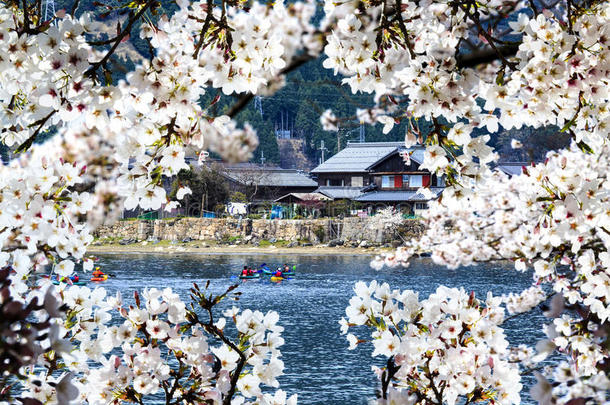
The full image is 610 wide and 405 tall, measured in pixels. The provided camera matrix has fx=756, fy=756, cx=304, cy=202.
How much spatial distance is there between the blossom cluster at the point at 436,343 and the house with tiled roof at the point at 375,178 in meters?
48.3

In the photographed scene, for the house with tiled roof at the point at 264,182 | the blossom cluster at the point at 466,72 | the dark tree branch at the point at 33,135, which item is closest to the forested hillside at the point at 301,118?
the house with tiled roof at the point at 264,182

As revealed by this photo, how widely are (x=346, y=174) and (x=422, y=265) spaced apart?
12.6m

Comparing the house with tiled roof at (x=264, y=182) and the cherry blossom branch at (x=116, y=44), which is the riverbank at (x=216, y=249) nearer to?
the house with tiled roof at (x=264, y=182)

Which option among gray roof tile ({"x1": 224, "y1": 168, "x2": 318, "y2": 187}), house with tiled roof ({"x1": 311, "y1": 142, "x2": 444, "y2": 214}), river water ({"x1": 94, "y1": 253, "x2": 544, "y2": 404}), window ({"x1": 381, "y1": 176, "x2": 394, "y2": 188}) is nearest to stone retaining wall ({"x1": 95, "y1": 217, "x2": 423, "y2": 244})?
house with tiled roof ({"x1": 311, "y1": 142, "x2": 444, "y2": 214})

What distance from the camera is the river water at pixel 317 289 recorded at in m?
19.4

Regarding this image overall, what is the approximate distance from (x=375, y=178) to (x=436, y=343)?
5540cm

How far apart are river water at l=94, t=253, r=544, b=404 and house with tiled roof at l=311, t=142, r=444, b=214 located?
5.05 meters

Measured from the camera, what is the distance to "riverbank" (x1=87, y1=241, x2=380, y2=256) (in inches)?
2232

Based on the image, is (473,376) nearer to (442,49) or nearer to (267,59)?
(442,49)

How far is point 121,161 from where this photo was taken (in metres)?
2.86

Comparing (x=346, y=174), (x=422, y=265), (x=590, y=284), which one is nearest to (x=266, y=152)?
(x=346, y=174)

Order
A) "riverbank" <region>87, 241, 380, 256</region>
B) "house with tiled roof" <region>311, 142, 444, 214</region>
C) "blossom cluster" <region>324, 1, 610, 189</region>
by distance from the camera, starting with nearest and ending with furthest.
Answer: "blossom cluster" <region>324, 1, 610, 189</region> → "house with tiled roof" <region>311, 142, 444, 214</region> → "riverbank" <region>87, 241, 380, 256</region>

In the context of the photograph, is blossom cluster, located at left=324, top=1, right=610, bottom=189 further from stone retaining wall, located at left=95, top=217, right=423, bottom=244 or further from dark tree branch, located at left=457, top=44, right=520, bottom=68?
stone retaining wall, located at left=95, top=217, right=423, bottom=244

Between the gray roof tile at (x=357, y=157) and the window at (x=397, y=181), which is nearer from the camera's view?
the window at (x=397, y=181)
